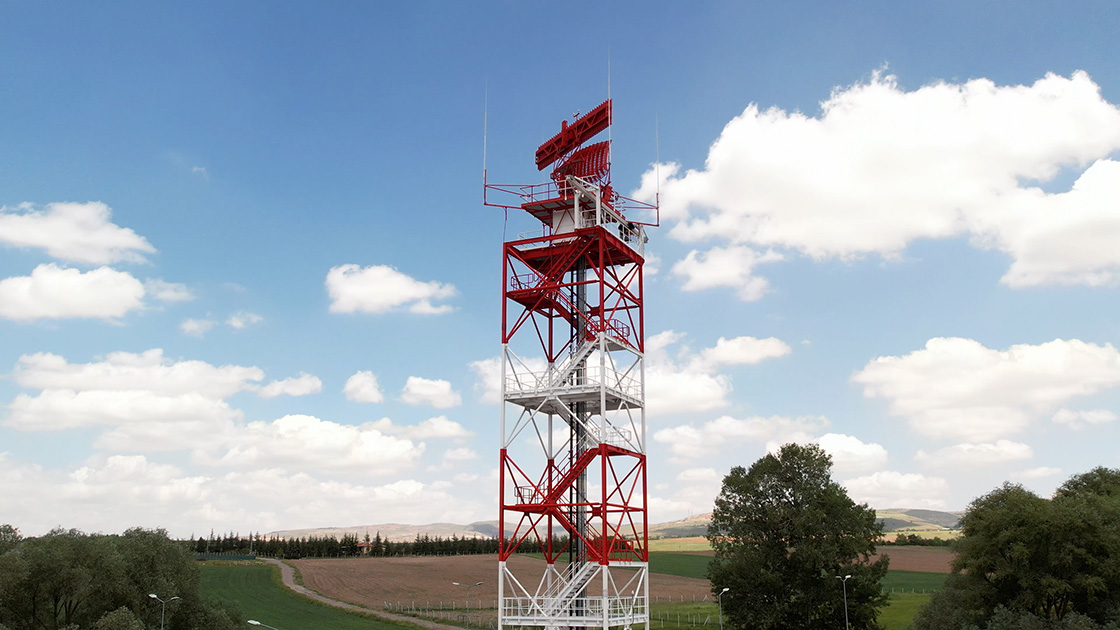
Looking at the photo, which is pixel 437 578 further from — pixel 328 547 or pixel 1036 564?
pixel 1036 564

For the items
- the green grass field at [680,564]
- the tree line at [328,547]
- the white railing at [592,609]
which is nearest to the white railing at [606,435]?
the white railing at [592,609]

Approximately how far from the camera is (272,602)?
9612 cm

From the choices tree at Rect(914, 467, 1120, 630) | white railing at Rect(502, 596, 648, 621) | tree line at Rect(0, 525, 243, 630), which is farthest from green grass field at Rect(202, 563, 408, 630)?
tree at Rect(914, 467, 1120, 630)

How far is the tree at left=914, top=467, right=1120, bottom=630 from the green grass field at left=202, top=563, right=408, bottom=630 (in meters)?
Answer: 48.6

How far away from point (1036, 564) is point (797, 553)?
1674 cm

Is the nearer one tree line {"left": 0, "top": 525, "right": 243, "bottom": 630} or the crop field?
tree line {"left": 0, "top": 525, "right": 243, "bottom": 630}

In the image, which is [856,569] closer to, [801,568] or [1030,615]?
[801,568]

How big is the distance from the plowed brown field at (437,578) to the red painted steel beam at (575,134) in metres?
57.5

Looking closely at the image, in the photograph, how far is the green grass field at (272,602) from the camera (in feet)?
262

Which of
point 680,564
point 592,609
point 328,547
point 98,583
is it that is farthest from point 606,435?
point 328,547

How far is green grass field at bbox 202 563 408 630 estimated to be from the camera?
262 ft

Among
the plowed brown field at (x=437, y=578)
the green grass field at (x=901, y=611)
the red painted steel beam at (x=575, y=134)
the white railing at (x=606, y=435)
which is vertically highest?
the red painted steel beam at (x=575, y=134)

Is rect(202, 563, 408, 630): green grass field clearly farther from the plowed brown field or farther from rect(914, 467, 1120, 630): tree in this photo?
rect(914, 467, 1120, 630): tree

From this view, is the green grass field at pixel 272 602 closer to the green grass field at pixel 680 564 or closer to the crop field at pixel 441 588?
the crop field at pixel 441 588
